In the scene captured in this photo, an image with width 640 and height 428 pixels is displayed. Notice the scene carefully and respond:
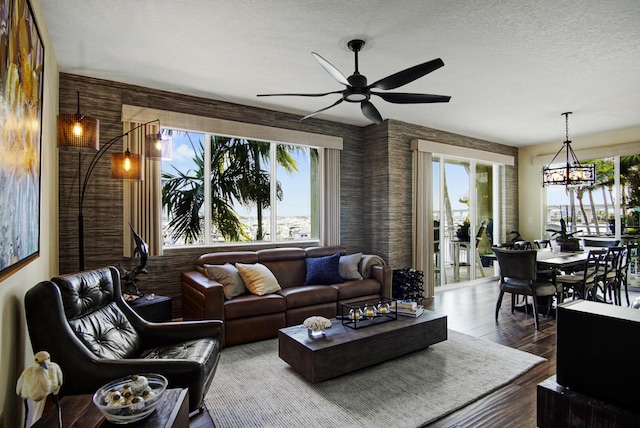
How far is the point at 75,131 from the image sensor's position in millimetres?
2719

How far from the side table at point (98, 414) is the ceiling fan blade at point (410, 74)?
2.47m

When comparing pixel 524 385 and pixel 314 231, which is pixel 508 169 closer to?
pixel 314 231

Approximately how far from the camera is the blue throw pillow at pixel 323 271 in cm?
462

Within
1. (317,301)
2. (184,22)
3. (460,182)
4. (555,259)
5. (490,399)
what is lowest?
(490,399)

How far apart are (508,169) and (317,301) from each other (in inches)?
228

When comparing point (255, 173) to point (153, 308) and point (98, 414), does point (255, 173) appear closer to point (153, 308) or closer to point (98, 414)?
point (153, 308)

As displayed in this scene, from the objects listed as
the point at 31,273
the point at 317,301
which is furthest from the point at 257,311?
the point at 31,273

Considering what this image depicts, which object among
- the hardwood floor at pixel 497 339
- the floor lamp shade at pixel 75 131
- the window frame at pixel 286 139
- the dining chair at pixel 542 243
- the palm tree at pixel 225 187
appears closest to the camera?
the hardwood floor at pixel 497 339

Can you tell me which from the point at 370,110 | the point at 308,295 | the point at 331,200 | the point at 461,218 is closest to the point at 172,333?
the point at 308,295

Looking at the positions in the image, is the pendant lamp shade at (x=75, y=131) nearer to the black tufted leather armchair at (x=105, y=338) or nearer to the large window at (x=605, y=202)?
the black tufted leather armchair at (x=105, y=338)

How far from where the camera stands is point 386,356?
3.09 meters

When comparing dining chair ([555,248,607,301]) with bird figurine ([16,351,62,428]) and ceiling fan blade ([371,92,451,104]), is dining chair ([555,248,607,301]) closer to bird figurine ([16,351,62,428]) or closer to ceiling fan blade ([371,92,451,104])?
ceiling fan blade ([371,92,451,104])

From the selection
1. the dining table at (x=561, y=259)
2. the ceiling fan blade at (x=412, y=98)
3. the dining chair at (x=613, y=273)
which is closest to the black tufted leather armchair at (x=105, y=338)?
the ceiling fan blade at (x=412, y=98)

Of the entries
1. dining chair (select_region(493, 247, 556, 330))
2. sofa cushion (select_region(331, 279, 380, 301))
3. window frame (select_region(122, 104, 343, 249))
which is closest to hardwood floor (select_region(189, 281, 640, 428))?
dining chair (select_region(493, 247, 556, 330))
